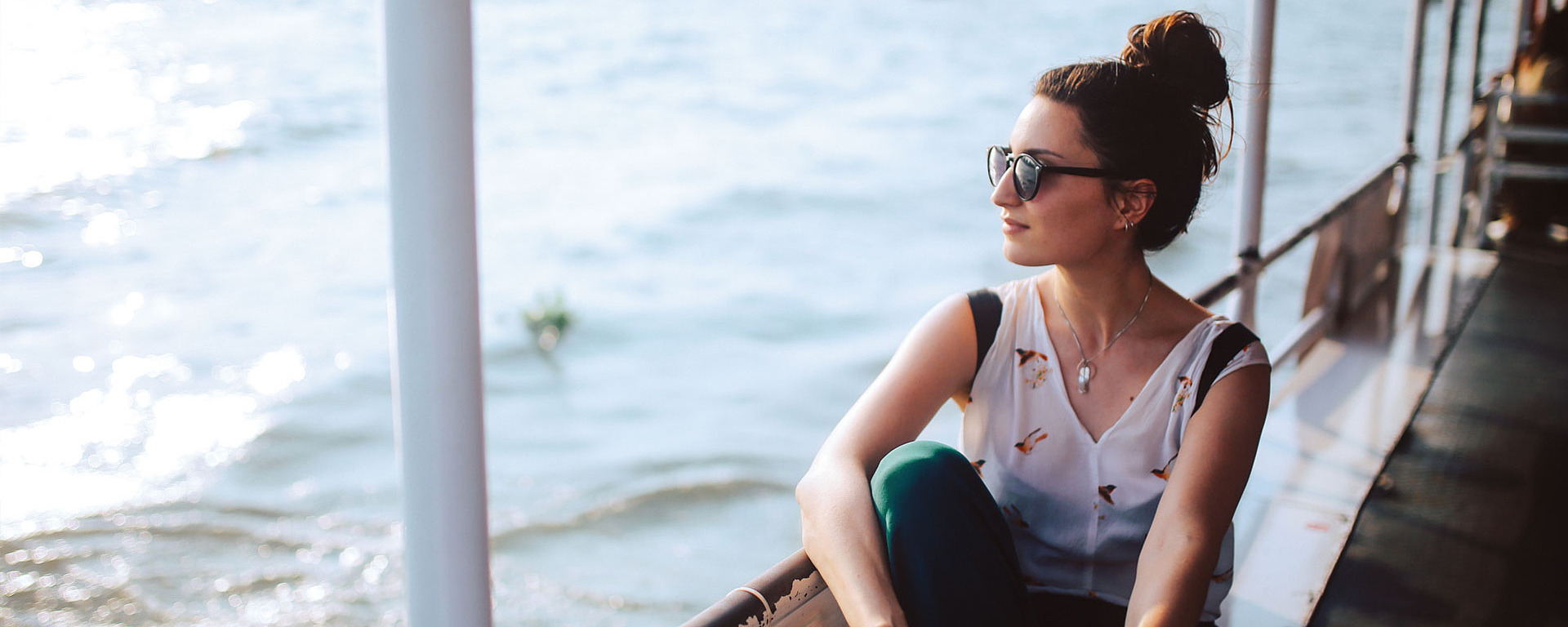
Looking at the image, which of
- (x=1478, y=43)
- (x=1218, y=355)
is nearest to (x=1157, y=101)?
(x=1218, y=355)

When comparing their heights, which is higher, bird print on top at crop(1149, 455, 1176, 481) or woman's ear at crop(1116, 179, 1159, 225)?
woman's ear at crop(1116, 179, 1159, 225)

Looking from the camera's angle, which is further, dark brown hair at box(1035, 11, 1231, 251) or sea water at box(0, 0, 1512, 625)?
sea water at box(0, 0, 1512, 625)

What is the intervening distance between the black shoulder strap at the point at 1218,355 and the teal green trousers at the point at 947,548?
10.7 inches

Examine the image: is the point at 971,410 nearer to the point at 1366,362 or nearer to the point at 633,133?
the point at 1366,362

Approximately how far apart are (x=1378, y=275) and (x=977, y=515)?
11.6 ft

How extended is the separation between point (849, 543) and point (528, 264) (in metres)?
23.3

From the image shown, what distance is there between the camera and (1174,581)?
1.23 m

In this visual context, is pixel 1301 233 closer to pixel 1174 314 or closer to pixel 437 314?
pixel 1174 314

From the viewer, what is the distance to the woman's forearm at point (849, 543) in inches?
47.9

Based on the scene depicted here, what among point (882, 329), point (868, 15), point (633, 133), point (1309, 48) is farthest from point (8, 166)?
point (1309, 48)

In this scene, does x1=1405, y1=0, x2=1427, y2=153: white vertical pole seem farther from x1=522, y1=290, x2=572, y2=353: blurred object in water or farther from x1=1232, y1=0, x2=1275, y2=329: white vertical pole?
x1=522, y1=290, x2=572, y2=353: blurred object in water

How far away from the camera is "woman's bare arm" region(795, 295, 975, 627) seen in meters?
1.23

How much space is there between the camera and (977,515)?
4.18 feet

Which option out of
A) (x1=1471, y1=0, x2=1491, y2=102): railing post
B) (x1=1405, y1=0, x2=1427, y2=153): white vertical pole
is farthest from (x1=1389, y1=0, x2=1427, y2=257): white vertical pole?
(x1=1471, y1=0, x2=1491, y2=102): railing post
